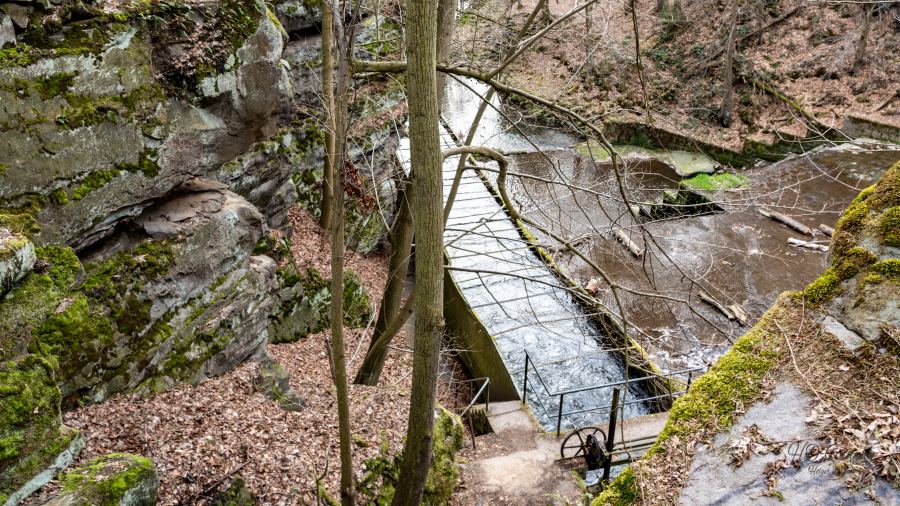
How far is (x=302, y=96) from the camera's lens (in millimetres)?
13047

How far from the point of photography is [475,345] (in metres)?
12.9

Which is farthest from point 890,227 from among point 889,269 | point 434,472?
point 434,472

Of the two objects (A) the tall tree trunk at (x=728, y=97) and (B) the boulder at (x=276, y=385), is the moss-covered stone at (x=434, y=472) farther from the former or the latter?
(A) the tall tree trunk at (x=728, y=97)

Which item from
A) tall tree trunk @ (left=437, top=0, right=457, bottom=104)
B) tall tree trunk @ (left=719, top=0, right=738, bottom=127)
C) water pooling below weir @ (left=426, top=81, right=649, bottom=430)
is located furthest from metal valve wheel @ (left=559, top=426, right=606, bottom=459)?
tall tree trunk @ (left=719, top=0, right=738, bottom=127)

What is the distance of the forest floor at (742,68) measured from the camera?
21.3 metres

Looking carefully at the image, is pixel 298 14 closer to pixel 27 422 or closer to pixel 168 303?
pixel 168 303

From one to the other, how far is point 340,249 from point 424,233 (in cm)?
101

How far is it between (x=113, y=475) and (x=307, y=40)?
11.0 meters

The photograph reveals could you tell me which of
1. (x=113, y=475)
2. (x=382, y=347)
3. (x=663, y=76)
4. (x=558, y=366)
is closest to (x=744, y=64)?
(x=663, y=76)

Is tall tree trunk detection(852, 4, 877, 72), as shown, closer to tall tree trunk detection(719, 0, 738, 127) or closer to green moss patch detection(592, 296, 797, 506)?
tall tree trunk detection(719, 0, 738, 127)

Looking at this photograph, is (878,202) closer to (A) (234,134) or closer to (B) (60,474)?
(B) (60,474)

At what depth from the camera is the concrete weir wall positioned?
1170 centimetres

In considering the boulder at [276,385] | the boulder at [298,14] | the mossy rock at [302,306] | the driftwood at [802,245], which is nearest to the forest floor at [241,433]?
the boulder at [276,385]

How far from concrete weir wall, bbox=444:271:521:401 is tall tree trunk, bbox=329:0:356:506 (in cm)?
563
